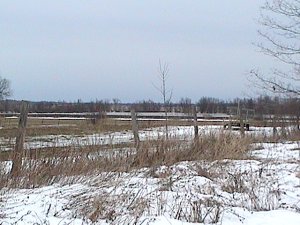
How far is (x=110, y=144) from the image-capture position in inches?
402

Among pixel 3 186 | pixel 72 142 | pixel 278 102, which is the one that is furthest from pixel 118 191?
pixel 278 102

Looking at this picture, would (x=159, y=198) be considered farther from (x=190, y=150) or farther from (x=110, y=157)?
(x=190, y=150)

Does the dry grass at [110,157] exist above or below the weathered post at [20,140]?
below

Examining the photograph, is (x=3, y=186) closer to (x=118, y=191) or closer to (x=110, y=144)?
(x=118, y=191)

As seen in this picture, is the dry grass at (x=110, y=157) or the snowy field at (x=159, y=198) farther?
the dry grass at (x=110, y=157)

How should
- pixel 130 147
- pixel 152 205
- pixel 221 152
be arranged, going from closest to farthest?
pixel 152 205, pixel 130 147, pixel 221 152

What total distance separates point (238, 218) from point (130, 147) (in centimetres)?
491

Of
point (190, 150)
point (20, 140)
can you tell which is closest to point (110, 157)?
point (20, 140)

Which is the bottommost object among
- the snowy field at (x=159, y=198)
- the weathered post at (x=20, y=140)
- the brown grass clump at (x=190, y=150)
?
the snowy field at (x=159, y=198)

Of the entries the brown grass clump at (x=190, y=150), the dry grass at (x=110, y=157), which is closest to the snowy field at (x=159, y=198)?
the dry grass at (x=110, y=157)

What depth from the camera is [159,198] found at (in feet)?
22.5

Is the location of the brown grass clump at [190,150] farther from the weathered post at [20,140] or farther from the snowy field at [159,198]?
the weathered post at [20,140]

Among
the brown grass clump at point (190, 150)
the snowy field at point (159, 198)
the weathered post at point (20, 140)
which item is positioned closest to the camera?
the snowy field at point (159, 198)

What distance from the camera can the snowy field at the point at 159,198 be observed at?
586 cm
